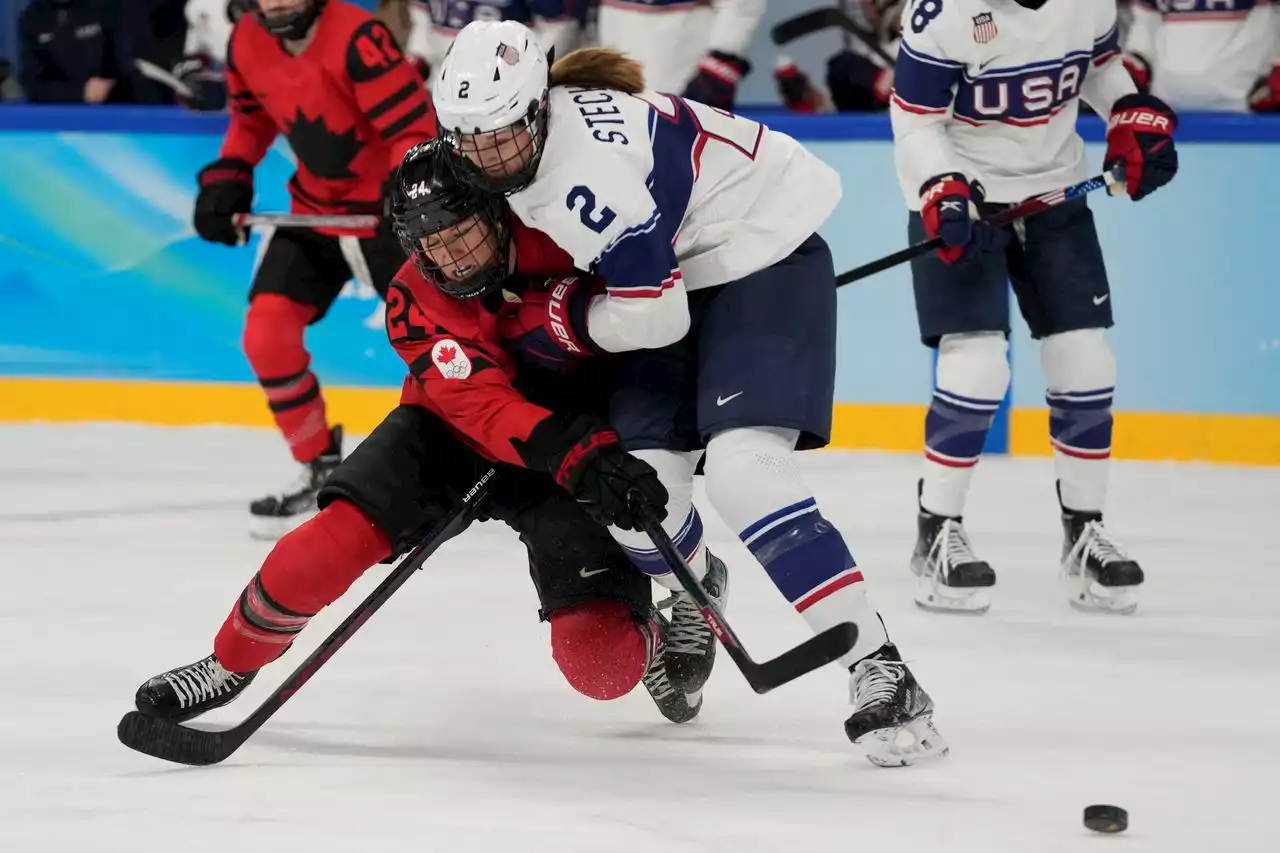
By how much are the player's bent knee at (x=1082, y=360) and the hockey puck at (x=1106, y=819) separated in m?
1.43

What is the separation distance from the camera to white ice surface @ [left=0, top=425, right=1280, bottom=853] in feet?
7.34

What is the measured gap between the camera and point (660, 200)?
2.39m

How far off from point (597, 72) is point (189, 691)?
99 centimetres

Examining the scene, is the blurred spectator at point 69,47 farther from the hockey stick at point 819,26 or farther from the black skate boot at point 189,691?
the black skate boot at point 189,691

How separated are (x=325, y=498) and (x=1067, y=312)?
1.55m

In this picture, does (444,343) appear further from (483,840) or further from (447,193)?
(483,840)

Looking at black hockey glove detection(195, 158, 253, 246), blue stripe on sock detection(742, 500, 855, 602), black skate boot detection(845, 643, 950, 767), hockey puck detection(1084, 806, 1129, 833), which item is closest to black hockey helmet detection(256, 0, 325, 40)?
black hockey glove detection(195, 158, 253, 246)

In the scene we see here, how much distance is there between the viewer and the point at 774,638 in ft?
10.7

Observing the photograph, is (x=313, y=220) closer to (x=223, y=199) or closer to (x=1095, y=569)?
(x=223, y=199)

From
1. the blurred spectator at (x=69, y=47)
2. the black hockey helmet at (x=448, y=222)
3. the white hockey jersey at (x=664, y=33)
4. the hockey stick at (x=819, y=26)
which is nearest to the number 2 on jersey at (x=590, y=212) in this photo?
the black hockey helmet at (x=448, y=222)

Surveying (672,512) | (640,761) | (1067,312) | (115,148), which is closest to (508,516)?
(672,512)

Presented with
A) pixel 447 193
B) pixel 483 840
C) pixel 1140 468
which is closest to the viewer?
pixel 483 840

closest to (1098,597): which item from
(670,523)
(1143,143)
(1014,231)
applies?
(1014,231)

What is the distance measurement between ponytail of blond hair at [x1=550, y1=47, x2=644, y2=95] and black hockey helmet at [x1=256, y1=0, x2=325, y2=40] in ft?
5.09
